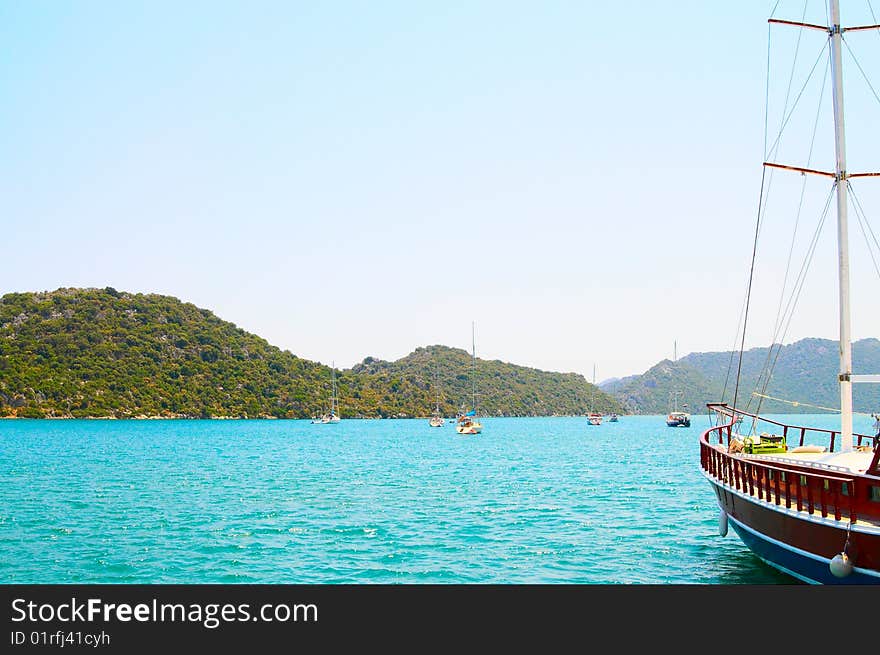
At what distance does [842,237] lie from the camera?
742 inches

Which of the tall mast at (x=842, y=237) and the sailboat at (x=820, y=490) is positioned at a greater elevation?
the tall mast at (x=842, y=237)

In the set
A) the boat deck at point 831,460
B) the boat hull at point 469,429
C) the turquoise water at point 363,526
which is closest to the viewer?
the boat deck at point 831,460

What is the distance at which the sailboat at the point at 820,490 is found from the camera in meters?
14.2

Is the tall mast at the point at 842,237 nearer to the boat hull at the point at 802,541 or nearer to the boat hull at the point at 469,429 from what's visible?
the boat hull at the point at 802,541

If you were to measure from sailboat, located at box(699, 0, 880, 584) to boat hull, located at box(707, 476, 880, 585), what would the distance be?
0.02 metres

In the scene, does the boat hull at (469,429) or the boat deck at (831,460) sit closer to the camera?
the boat deck at (831,460)

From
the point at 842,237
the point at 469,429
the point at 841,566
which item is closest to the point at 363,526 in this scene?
the point at 841,566

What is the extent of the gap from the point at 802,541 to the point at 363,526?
16.1 m

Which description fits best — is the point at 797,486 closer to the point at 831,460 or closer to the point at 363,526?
the point at 831,460

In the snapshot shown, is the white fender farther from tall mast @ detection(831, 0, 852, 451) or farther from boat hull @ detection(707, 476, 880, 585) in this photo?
tall mast @ detection(831, 0, 852, 451)

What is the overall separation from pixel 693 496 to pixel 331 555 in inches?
837

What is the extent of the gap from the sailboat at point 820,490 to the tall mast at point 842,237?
0.02m

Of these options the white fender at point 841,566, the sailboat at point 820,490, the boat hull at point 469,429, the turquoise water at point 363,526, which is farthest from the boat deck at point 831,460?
the boat hull at point 469,429
